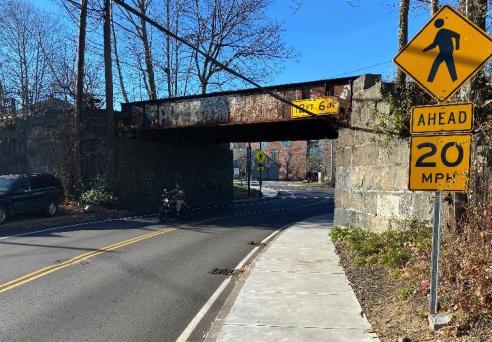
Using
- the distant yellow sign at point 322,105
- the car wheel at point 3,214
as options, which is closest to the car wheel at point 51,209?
the car wheel at point 3,214

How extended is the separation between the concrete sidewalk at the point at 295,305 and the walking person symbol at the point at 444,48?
10.1ft

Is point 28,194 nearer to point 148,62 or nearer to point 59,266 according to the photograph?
point 59,266

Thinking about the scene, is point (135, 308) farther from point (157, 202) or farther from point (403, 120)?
point (157, 202)

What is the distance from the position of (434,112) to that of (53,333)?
17.1ft

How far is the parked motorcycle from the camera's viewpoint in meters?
20.5

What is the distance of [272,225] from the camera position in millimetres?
20172

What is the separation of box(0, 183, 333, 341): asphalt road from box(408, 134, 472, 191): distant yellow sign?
3473mm

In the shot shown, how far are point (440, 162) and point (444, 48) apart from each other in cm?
129

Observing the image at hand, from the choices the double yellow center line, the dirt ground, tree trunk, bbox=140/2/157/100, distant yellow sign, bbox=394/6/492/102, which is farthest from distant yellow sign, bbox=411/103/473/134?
tree trunk, bbox=140/2/157/100

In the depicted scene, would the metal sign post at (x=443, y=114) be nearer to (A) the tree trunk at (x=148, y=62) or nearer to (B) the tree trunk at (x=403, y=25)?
(B) the tree trunk at (x=403, y=25)

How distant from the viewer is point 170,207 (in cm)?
2069

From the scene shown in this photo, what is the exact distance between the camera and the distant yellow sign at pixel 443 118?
5348 mm

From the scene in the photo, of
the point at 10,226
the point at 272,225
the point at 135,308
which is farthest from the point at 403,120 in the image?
the point at 10,226

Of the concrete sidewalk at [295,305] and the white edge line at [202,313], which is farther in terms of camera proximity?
the white edge line at [202,313]
